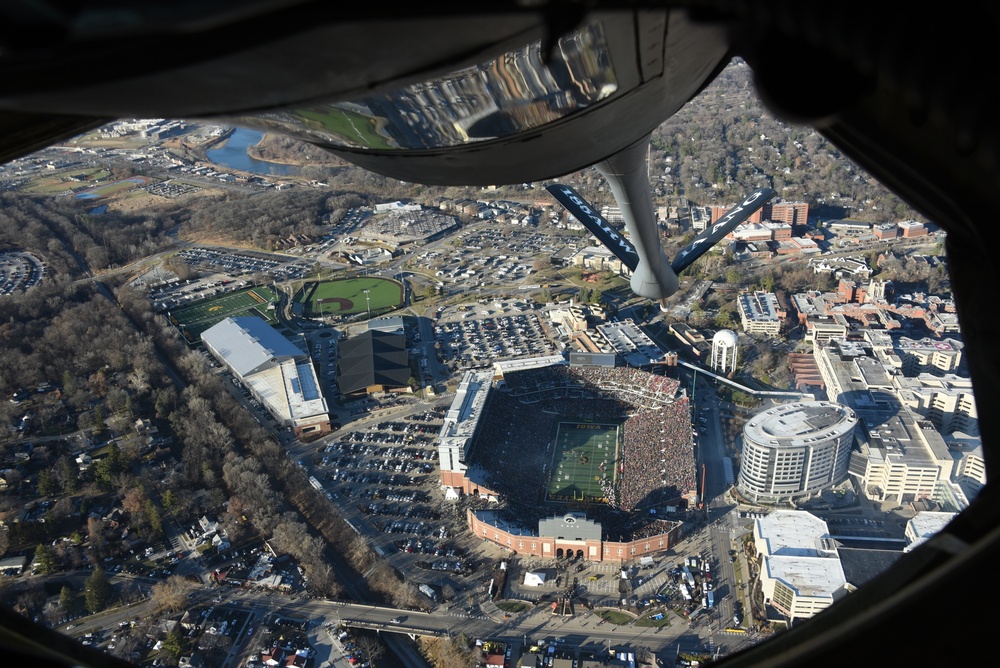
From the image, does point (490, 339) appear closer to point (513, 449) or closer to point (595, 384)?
point (595, 384)

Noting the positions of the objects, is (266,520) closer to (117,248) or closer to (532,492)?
(532,492)

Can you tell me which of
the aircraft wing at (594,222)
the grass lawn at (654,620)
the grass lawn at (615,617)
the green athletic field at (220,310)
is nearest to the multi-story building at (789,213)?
the green athletic field at (220,310)

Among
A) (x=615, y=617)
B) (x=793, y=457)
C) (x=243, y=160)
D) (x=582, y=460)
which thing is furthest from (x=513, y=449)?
(x=243, y=160)

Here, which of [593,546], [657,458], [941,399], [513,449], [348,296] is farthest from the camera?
[348,296]

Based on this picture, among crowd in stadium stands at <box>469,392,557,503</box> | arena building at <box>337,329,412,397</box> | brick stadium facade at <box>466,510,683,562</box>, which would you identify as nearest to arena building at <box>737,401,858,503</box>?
brick stadium facade at <box>466,510,683,562</box>

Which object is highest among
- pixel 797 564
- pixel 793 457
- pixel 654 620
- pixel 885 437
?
pixel 793 457

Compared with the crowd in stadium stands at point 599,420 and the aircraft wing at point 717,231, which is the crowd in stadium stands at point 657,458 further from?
the aircraft wing at point 717,231
